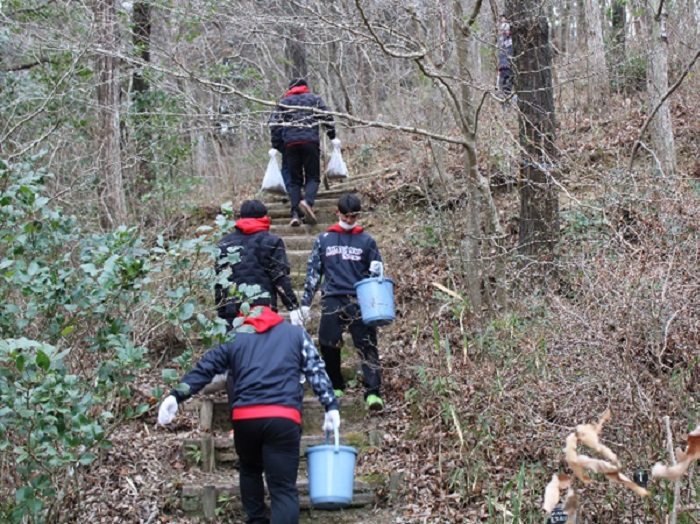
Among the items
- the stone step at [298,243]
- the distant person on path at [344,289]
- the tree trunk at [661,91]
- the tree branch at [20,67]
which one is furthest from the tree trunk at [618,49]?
the tree branch at [20,67]

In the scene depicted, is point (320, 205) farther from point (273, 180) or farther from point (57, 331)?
point (57, 331)

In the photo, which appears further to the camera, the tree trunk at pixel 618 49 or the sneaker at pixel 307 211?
the tree trunk at pixel 618 49

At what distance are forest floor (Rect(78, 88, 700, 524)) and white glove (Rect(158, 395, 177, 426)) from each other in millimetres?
1323

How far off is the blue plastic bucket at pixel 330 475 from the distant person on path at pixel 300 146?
5269 millimetres

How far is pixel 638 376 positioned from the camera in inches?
181

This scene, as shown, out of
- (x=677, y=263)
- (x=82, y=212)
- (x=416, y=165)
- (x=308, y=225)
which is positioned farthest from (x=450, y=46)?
(x=677, y=263)

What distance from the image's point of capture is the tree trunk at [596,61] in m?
12.1

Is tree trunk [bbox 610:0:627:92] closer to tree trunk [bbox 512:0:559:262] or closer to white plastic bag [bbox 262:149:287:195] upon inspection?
tree trunk [bbox 512:0:559:262]

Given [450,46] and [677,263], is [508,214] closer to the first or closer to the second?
[450,46]

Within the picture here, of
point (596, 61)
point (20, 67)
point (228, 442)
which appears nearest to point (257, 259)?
point (228, 442)

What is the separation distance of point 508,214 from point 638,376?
5.18 meters

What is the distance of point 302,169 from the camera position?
999 centimetres

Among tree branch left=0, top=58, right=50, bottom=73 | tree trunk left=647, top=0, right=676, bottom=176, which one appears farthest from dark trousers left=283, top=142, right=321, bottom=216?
tree trunk left=647, top=0, right=676, bottom=176

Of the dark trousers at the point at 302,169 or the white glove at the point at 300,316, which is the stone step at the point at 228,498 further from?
the dark trousers at the point at 302,169
